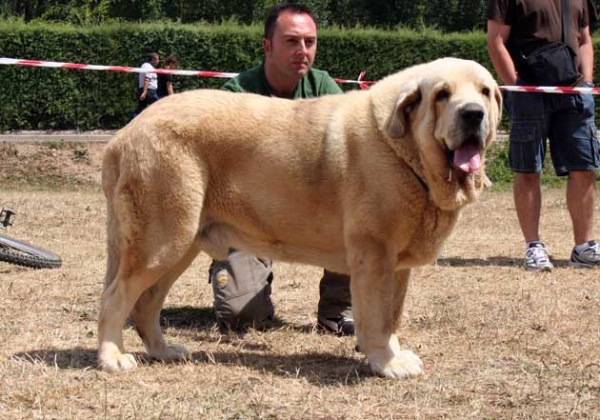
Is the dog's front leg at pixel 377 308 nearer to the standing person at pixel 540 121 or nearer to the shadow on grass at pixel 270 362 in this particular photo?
the shadow on grass at pixel 270 362

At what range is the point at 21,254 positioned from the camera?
22.8 feet

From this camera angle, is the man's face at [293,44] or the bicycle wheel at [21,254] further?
the bicycle wheel at [21,254]

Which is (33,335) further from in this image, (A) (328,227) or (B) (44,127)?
(B) (44,127)

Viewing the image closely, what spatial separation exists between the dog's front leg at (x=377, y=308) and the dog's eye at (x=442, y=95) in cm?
70

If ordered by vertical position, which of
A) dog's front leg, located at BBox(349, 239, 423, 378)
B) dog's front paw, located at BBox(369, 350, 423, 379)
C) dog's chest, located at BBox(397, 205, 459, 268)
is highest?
dog's chest, located at BBox(397, 205, 459, 268)

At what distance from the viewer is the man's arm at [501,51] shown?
7.16 metres

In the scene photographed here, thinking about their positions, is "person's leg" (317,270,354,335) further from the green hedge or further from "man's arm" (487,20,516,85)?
the green hedge

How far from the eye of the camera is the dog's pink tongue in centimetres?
397

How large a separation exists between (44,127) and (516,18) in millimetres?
15419

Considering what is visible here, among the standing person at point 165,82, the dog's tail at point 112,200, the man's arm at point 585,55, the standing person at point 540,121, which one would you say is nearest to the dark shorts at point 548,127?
the standing person at point 540,121

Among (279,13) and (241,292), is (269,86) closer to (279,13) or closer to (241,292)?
(279,13)

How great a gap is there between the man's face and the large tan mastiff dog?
915mm

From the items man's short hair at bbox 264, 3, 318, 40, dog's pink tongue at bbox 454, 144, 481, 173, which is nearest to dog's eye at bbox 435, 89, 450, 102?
dog's pink tongue at bbox 454, 144, 481, 173

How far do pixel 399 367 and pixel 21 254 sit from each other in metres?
3.75
